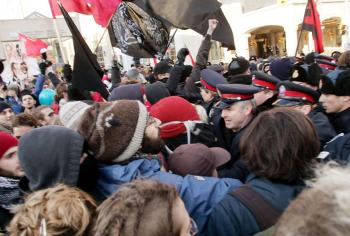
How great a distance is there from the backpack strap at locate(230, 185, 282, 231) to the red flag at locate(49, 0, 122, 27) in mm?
3968

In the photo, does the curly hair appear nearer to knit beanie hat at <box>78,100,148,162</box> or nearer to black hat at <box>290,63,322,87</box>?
knit beanie hat at <box>78,100,148,162</box>

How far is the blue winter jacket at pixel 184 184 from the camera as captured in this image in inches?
60.6

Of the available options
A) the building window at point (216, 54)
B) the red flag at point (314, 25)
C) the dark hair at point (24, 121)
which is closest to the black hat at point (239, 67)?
the red flag at point (314, 25)

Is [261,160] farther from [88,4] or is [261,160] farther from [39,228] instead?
[88,4]

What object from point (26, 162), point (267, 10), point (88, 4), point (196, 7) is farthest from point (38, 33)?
point (26, 162)

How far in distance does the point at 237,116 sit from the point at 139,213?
182 cm

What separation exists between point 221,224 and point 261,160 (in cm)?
33

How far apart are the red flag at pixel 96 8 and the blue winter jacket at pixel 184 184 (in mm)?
3678

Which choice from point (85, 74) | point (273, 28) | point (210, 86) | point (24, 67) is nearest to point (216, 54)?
point (273, 28)

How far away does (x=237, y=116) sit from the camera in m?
2.76

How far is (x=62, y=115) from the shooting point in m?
2.05

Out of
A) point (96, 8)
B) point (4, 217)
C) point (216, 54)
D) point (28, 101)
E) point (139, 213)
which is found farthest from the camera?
point (216, 54)

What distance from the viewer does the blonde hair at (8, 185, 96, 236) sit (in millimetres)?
1152

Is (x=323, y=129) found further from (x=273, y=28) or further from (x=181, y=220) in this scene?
(x=273, y=28)
